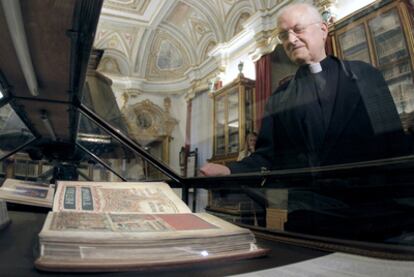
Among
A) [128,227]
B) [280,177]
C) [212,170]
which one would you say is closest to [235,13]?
[212,170]

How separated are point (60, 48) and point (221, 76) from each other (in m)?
2.85

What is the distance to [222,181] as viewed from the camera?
1.45ft

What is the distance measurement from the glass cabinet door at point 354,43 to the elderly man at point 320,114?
1.01 ft

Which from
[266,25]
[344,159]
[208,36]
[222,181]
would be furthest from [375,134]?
[208,36]

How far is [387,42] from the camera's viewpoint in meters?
1.14

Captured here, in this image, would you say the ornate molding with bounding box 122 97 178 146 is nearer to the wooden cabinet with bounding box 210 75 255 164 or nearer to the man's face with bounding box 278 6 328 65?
the wooden cabinet with bounding box 210 75 255 164

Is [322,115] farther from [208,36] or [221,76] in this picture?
[208,36]

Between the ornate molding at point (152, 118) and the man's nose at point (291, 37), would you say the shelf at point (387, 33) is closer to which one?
the man's nose at point (291, 37)

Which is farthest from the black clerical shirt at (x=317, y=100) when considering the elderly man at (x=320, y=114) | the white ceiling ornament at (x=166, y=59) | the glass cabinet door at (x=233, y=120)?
the white ceiling ornament at (x=166, y=59)

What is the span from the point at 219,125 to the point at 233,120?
0.82 ft

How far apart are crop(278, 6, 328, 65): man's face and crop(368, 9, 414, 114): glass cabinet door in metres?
0.24

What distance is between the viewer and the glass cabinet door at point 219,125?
288cm

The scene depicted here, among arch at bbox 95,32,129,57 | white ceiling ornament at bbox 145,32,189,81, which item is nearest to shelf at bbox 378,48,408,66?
white ceiling ornament at bbox 145,32,189,81

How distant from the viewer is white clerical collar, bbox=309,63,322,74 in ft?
3.12
